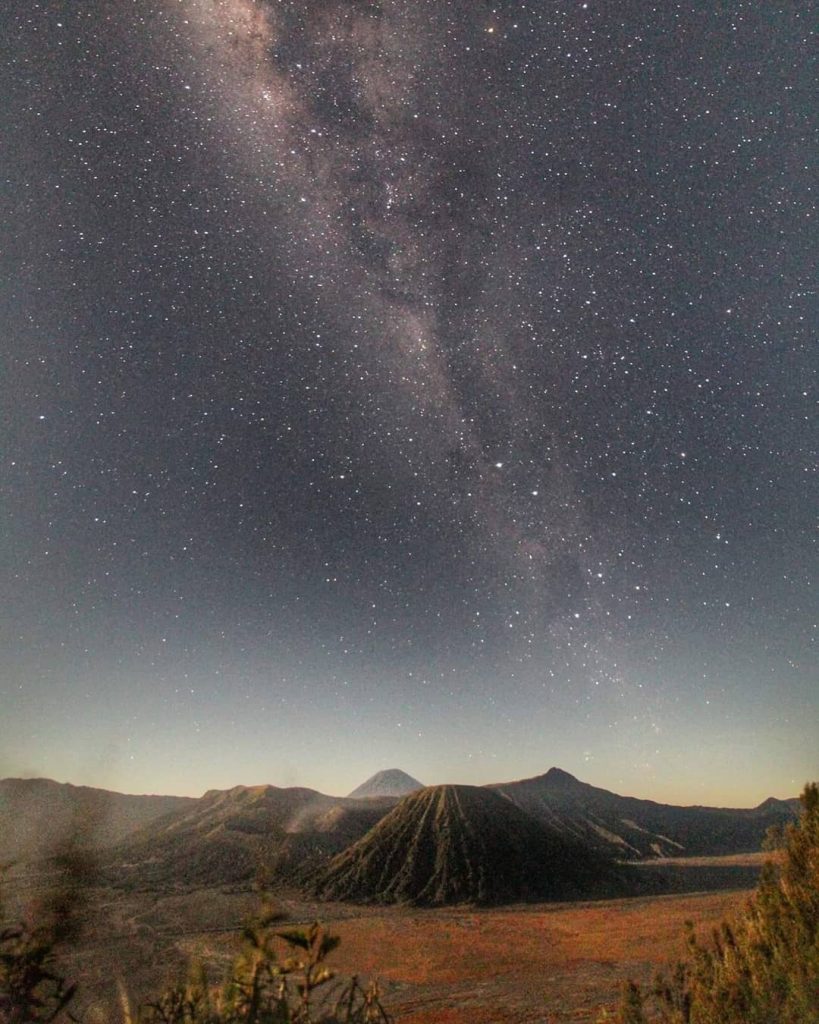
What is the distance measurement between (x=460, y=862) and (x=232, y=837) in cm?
4439

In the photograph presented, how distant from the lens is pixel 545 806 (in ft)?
447

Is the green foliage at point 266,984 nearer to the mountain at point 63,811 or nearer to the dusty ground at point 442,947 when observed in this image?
the dusty ground at point 442,947

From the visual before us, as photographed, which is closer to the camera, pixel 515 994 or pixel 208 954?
pixel 515 994

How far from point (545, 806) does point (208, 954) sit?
115903 millimetres

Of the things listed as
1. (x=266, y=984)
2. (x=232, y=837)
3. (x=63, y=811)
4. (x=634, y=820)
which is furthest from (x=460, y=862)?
(x=63, y=811)

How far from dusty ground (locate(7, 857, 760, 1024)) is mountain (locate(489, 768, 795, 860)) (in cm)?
5315

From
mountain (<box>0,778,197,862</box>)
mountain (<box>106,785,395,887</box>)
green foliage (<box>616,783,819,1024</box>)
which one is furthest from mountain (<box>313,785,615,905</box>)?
mountain (<box>0,778,197,862</box>)

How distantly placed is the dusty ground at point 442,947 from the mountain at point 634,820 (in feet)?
174

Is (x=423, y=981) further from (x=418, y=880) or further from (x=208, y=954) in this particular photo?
(x=418, y=880)

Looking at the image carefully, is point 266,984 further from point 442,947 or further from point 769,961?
point 442,947

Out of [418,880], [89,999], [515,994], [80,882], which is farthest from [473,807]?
[89,999]

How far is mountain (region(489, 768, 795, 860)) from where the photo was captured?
372 feet

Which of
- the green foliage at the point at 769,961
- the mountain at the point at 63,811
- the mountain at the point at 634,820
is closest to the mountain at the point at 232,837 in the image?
the mountain at the point at 63,811

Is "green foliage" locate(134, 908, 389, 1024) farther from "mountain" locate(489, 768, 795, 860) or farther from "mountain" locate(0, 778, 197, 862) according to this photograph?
"mountain" locate(0, 778, 197, 862)
